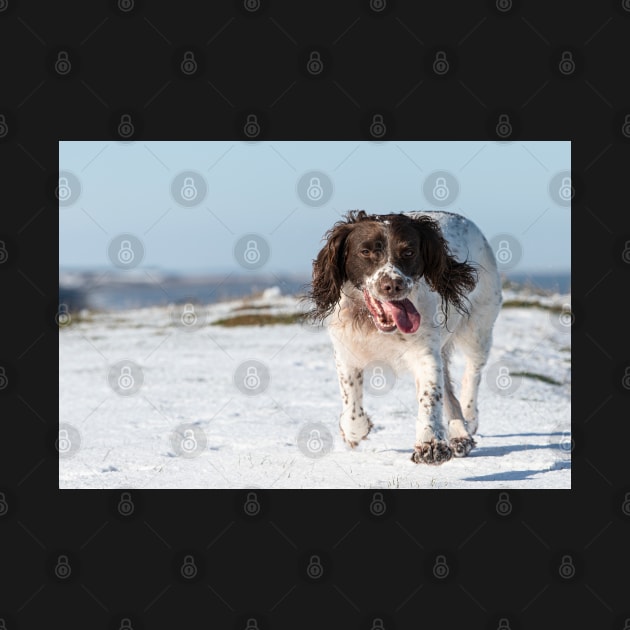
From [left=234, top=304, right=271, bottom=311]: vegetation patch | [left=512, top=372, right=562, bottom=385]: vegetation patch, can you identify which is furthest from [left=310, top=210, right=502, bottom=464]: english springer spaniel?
[left=234, top=304, right=271, bottom=311]: vegetation patch

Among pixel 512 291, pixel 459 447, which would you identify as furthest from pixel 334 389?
pixel 512 291

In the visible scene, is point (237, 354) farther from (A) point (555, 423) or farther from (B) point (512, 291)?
(B) point (512, 291)

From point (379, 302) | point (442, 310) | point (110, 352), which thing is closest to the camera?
point (379, 302)

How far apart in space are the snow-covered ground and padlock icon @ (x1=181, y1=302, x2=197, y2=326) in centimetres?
107

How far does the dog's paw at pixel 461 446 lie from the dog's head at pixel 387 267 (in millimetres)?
1042

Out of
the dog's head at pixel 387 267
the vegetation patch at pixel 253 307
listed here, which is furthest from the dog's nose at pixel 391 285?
the vegetation patch at pixel 253 307

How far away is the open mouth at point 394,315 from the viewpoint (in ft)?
21.2

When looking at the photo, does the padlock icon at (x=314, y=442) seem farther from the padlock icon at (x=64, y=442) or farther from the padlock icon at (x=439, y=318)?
the padlock icon at (x=64, y=442)

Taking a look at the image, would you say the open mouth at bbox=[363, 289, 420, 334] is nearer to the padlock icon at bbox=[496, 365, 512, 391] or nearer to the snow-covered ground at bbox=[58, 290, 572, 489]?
the snow-covered ground at bbox=[58, 290, 572, 489]

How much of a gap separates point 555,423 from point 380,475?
308cm

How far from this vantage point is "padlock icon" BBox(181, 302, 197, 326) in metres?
17.8

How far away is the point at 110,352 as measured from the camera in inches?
559

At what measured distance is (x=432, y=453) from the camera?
243 inches
